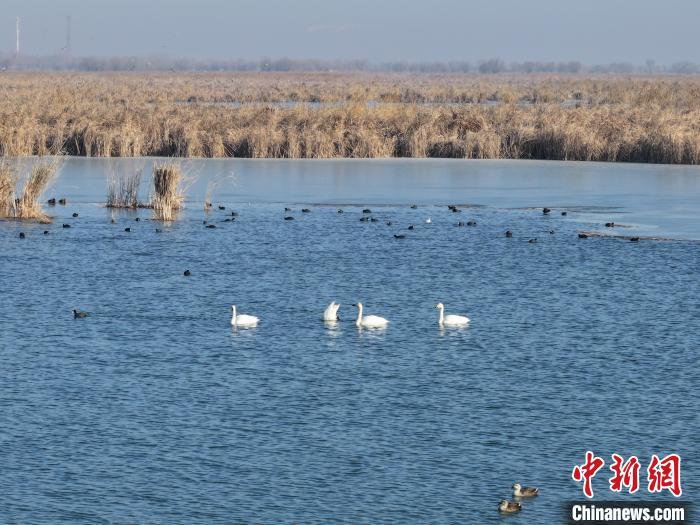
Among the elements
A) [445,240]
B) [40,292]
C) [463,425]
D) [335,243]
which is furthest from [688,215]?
[463,425]

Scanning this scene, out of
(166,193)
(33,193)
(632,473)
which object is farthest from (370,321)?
(33,193)

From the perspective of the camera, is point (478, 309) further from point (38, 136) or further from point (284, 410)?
point (38, 136)

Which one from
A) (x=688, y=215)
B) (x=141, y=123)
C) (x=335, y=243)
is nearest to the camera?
(x=335, y=243)

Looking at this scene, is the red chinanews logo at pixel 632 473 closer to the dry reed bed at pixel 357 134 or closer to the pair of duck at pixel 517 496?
the pair of duck at pixel 517 496

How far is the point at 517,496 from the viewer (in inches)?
497

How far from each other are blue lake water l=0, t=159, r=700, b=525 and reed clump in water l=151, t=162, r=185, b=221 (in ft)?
1.84

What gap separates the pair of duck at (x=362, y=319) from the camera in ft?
66.4

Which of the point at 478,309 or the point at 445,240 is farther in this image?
the point at 445,240

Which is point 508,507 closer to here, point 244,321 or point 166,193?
point 244,321

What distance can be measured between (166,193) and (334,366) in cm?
1606

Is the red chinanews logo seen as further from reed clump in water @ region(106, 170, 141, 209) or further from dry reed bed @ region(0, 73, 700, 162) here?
dry reed bed @ region(0, 73, 700, 162)

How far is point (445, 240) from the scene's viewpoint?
2969 cm

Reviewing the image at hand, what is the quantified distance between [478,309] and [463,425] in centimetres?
722

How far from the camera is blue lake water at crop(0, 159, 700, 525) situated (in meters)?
13.0
